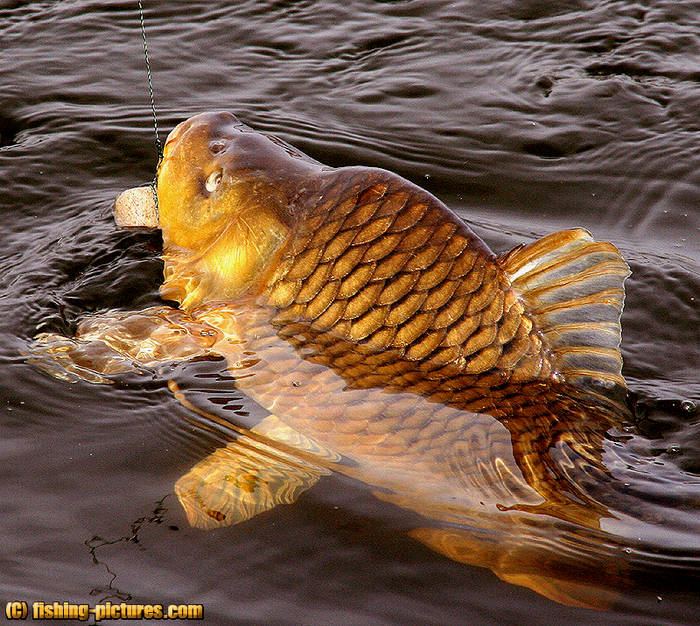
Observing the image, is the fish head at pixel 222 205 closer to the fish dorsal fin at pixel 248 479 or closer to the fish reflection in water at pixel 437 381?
the fish reflection in water at pixel 437 381

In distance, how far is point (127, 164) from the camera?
504cm

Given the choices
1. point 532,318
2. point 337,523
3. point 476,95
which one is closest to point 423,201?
point 532,318

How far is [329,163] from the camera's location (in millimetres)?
5133

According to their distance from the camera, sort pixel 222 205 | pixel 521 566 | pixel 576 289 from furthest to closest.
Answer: pixel 222 205 → pixel 576 289 → pixel 521 566

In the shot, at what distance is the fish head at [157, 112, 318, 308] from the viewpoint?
3.41 m

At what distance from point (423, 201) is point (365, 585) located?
113 cm

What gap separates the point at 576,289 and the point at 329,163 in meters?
2.36

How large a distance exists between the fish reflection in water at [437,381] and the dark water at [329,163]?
0.10 meters

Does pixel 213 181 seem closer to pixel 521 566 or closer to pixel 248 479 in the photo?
pixel 248 479

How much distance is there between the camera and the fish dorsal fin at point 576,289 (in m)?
2.99

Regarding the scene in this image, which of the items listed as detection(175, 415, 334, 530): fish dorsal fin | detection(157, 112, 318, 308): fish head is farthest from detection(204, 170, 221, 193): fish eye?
detection(175, 415, 334, 530): fish dorsal fin

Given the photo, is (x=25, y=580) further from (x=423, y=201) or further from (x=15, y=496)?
(x=423, y=201)

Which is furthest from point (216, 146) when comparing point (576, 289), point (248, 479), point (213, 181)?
point (576, 289)

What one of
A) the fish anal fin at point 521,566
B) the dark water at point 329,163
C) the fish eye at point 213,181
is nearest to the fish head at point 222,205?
the fish eye at point 213,181
